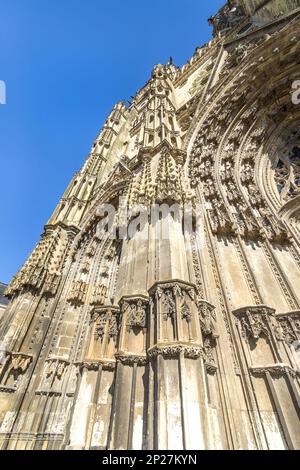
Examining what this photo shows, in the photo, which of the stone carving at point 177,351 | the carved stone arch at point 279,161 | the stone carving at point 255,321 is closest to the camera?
the stone carving at point 177,351

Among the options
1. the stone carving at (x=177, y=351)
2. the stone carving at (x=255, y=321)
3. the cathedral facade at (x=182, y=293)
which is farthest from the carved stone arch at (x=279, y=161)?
the stone carving at (x=177, y=351)

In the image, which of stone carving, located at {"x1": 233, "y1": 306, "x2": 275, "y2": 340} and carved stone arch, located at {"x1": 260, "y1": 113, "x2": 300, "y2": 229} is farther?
carved stone arch, located at {"x1": 260, "y1": 113, "x2": 300, "y2": 229}

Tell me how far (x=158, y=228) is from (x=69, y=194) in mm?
8776

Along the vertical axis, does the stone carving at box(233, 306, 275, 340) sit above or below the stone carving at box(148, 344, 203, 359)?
above

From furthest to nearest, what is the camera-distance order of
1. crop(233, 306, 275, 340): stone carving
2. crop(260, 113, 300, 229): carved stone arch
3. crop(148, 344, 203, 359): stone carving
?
crop(260, 113, 300, 229): carved stone arch < crop(233, 306, 275, 340): stone carving < crop(148, 344, 203, 359): stone carving

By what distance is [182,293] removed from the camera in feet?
11.9

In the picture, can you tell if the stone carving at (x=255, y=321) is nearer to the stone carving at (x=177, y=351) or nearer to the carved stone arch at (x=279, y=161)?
the stone carving at (x=177, y=351)

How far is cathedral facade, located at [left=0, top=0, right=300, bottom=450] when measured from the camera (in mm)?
3010

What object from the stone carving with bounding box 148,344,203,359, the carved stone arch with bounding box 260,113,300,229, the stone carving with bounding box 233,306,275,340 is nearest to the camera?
the stone carving with bounding box 148,344,203,359

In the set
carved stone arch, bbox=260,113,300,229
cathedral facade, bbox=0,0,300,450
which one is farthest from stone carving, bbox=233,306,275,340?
carved stone arch, bbox=260,113,300,229

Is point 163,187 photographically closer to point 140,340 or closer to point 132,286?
point 132,286

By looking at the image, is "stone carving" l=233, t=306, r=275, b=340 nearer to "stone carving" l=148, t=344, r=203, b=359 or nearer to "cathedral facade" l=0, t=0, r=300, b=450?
"cathedral facade" l=0, t=0, r=300, b=450

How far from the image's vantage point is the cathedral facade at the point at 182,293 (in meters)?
3.01
